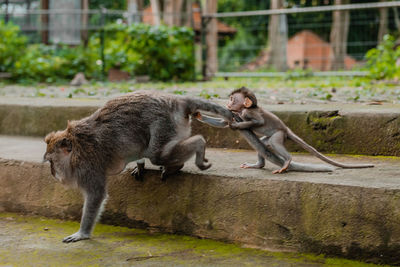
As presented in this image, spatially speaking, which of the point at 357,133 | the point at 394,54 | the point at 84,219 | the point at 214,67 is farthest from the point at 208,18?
the point at 84,219

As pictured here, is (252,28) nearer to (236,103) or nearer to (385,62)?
(385,62)

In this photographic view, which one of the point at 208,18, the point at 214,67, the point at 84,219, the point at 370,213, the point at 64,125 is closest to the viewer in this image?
the point at 370,213

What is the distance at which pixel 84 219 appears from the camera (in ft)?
13.2

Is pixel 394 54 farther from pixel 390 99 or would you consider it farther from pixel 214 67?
pixel 214 67

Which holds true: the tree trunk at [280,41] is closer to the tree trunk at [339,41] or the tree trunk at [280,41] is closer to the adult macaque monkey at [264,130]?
the tree trunk at [339,41]

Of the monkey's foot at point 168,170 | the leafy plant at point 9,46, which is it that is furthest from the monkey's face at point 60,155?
the leafy plant at point 9,46

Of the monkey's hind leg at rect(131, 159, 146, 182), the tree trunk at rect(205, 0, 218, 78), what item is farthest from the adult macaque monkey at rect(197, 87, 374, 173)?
the tree trunk at rect(205, 0, 218, 78)

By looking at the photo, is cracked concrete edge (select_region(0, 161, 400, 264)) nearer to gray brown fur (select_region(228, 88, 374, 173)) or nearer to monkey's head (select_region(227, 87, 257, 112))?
gray brown fur (select_region(228, 88, 374, 173))

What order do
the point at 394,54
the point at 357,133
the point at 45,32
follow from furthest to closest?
the point at 45,32, the point at 394,54, the point at 357,133

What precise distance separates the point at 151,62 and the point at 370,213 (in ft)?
34.1

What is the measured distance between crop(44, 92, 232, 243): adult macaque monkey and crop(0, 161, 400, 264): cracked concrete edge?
0.83 feet

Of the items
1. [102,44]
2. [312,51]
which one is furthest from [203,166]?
[312,51]

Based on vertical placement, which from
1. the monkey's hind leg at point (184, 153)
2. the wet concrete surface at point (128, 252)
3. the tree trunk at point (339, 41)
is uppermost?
the tree trunk at point (339, 41)

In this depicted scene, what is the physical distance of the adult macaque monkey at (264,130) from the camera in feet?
13.5
